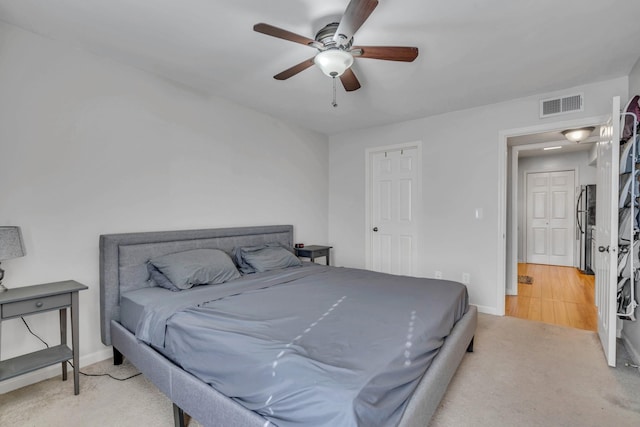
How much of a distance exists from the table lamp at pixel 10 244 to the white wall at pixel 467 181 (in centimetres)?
373

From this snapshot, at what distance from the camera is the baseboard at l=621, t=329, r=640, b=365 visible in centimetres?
244

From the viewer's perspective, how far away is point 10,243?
6.37ft

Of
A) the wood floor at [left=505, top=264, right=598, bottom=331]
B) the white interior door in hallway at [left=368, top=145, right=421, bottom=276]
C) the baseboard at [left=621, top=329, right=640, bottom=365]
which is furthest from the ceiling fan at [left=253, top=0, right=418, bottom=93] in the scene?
the wood floor at [left=505, top=264, right=598, bottom=331]

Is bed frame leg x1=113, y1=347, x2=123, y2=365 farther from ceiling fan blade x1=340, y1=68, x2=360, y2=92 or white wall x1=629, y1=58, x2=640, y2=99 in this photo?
A: white wall x1=629, y1=58, x2=640, y2=99

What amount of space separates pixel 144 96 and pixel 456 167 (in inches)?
141

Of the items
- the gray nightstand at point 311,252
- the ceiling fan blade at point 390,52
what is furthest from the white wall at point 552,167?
the ceiling fan blade at point 390,52

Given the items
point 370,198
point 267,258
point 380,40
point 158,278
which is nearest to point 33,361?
point 158,278

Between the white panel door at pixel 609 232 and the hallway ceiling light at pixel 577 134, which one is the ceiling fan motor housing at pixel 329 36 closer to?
the white panel door at pixel 609 232

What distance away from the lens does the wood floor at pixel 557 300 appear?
3500mm

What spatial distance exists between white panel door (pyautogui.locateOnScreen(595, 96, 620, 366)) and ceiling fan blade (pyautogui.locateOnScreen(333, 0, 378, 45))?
2123mm

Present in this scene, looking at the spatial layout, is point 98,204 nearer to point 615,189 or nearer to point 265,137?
point 265,137

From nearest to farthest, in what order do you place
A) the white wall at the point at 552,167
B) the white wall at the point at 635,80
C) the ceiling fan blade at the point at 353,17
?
the ceiling fan blade at the point at 353,17 < the white wall at the point at 635,80 < the white wall at the point at 552,167

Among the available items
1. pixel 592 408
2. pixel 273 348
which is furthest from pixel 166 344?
pixel 592 408

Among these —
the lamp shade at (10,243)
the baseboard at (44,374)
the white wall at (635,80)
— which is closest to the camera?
the lamp shade at (10,243)
